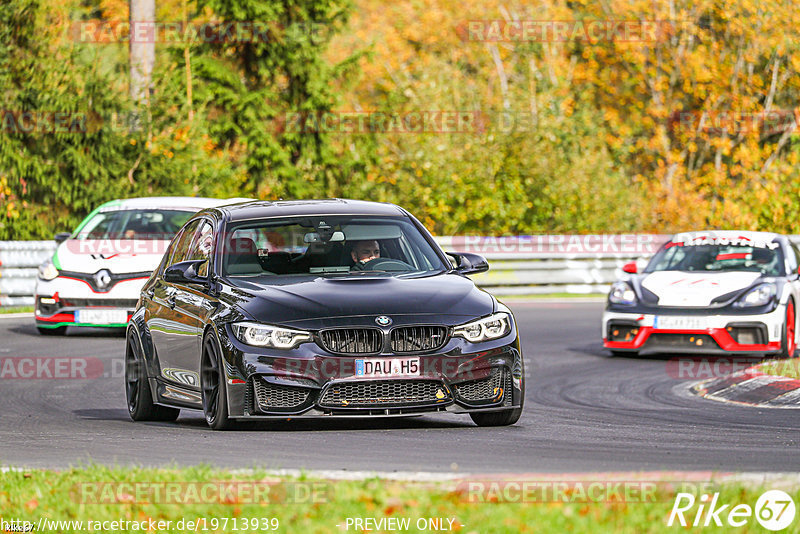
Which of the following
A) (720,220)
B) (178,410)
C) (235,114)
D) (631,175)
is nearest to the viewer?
(178,410)

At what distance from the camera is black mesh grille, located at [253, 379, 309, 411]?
934cm

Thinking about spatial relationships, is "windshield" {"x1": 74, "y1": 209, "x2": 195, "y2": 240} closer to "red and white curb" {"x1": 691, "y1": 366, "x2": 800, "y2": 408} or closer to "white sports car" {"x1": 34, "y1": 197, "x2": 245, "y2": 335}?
"white sports car" {"x1": 34, "y1": 197, "x2": 245, "y2": 335}

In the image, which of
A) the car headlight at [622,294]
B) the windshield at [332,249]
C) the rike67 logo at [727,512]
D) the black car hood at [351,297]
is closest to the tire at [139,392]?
the windshield at [332,249]

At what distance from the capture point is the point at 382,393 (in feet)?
30.7

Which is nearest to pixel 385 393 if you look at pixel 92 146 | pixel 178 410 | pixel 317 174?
pixel 178 410

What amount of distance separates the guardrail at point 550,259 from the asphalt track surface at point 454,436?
1422 centimetres

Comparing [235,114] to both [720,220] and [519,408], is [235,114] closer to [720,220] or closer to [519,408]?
[720,220]

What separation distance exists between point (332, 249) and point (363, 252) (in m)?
0.22

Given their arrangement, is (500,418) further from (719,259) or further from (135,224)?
(135,224)

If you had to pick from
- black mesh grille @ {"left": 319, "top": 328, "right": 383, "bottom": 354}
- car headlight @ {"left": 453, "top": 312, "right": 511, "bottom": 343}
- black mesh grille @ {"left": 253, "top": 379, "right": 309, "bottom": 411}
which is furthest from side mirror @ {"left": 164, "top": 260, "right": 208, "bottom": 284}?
car headlight @ {"left": 453, "top": 312, "right": 511, "bottom": 343}

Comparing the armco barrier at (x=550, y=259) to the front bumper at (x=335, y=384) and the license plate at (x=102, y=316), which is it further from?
the front bumper at (x=335, y=384)

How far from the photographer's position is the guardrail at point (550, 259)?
96.7 feet

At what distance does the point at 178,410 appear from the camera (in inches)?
453

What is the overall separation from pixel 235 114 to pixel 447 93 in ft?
23.8
